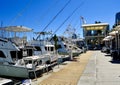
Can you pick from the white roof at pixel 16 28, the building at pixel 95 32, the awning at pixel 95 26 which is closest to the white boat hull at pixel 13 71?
the white roof at pixel 16 28

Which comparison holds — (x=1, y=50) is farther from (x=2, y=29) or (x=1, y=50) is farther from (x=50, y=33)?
(x=50, y=33)

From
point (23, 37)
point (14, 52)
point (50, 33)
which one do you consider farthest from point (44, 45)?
point (14, 52)

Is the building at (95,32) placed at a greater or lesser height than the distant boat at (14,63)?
greater

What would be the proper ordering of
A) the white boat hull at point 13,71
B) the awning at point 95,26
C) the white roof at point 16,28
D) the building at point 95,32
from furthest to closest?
the awning at point 95,26, the building at point 95,32, the white roof at point 16,28, the white boat hull at point 13,71

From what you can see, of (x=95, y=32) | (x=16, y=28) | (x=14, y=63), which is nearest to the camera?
(x=14, y=63)

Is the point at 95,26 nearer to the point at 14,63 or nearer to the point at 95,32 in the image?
the point at 95,32

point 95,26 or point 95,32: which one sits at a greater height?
point 95,26

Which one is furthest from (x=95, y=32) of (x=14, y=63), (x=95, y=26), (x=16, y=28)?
(x=14, y=63)

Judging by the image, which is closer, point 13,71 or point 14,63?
point 13,71

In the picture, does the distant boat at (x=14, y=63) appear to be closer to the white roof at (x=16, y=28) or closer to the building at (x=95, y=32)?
the white roof at (x=16, y=28)

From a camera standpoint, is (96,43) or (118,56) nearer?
(118,56)

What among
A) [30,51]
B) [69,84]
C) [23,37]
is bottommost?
[69,84]

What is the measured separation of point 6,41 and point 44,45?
871cm

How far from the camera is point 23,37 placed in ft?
68.3
